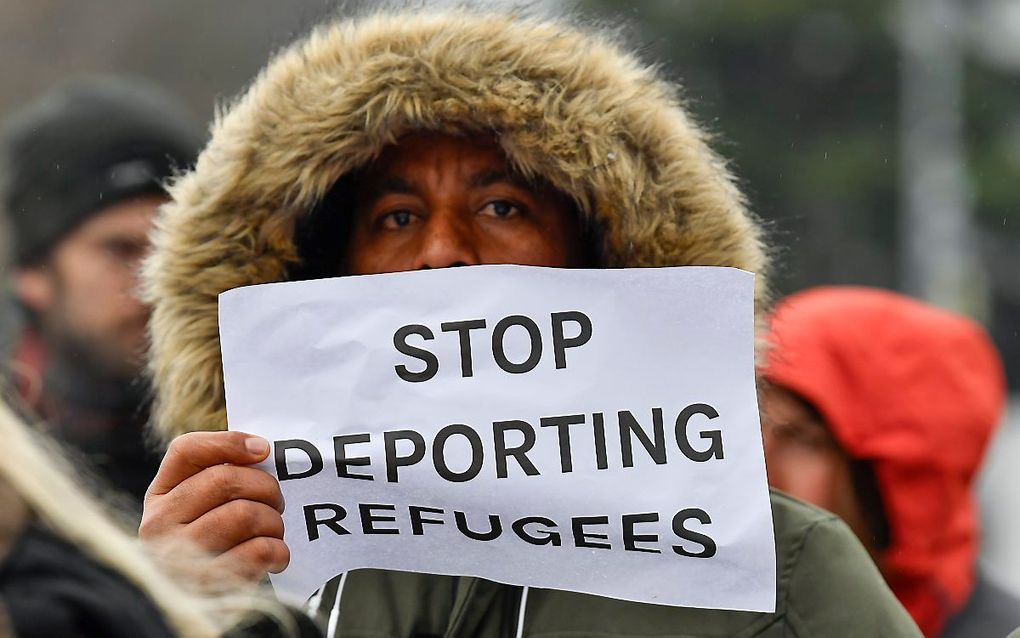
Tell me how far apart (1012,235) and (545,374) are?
25.3 metres

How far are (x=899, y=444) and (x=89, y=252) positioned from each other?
1.95m

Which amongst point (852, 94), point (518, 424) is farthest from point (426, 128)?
point (852, 94)

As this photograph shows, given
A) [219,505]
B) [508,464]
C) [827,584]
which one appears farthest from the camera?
[827,584]

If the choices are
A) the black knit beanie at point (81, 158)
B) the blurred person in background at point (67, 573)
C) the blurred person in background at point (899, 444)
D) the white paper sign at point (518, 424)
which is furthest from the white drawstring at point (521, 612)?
the black knit beanie at point (81, 158)

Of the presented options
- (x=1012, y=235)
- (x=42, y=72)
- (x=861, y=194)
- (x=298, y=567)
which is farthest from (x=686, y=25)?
(x=298, y=567)

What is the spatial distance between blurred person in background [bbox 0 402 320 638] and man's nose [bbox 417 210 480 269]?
1052 millimetres

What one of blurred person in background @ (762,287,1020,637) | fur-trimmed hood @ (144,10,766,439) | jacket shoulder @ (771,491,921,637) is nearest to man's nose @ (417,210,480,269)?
fur-trimmed hood @ (144,10,766,439)

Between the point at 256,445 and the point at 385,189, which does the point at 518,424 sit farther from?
the point at 385,189

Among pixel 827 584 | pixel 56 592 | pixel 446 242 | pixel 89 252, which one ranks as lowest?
pixel 56 592

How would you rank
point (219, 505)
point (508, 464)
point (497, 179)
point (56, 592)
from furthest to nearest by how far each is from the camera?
1. point (497, 179)
2. point (508, 464)
3. point (219, 505)
4. point (56, 592)

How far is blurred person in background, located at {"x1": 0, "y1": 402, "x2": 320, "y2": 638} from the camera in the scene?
1.30m

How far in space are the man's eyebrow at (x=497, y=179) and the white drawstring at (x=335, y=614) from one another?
684 mm

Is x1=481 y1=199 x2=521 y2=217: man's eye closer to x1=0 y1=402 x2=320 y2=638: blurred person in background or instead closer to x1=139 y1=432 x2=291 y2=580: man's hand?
x1=139 y1=432 x2=291 y2=580: man's hand

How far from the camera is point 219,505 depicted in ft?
7.13
